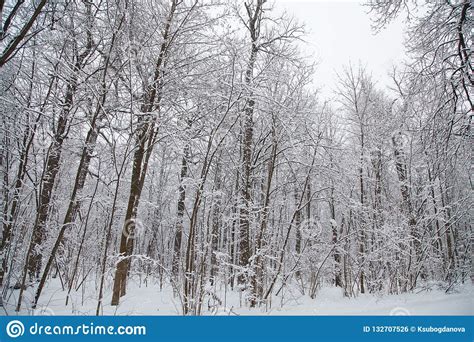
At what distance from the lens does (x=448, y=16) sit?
3844mm

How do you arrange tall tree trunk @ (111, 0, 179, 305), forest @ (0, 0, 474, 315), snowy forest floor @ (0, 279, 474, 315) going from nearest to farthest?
1. snowy forest floor @ (0, 279, 474, 315)
2. forest @ (0, 0, 474, 315)
3. tall tree trunk @ (111, 0, 179, 305)

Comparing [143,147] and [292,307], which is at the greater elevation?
[143,147]

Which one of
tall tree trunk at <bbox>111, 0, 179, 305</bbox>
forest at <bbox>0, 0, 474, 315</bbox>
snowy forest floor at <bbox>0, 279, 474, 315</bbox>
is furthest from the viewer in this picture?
tall tree trunk at <bbox>111, 0, 179, 305</bbox>

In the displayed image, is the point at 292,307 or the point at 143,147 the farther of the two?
the point at 143,147

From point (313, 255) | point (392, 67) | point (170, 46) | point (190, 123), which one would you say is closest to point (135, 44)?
point (170, 46)

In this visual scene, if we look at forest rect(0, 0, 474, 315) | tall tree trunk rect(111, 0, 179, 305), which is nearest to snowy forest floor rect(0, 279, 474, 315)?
forest rect(0, 0, 474, 315)

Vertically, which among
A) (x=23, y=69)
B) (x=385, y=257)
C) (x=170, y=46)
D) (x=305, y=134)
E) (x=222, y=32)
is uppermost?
(x=222, y=32)

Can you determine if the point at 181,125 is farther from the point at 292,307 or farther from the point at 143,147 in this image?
the point at 292,307

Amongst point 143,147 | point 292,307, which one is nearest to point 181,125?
point 143,147

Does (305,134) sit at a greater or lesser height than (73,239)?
greater

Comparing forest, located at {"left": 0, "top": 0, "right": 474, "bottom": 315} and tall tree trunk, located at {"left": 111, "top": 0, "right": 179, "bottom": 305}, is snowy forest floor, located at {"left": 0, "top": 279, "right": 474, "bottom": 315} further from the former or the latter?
tall tree trunk, located at {"left": 111, "top": 0, "right": 179, "bottom": 305}
